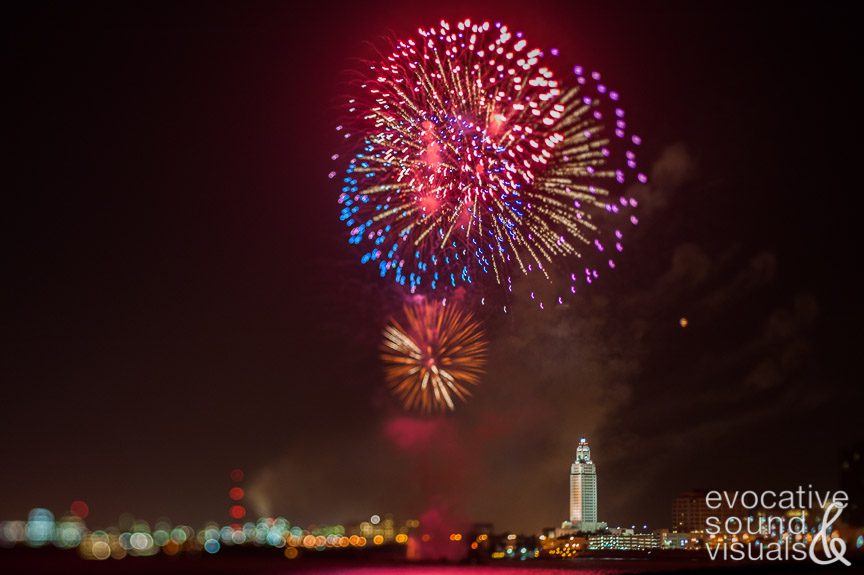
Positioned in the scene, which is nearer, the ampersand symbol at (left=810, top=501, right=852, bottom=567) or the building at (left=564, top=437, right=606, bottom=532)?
the ampersand symbol at (left=810, top=501, right=852, bottom=567)

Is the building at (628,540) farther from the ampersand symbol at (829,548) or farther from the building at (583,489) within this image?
the ampersand symbol at (829,548)

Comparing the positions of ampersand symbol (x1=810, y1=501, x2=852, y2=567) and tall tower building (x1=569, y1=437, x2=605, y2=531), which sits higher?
tall tower building (x1=569, y1=437, x2=605, y2=531)

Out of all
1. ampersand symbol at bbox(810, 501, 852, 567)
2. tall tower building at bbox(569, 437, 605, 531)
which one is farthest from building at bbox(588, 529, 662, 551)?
ampersand symbol at bbox(810, 501, 852, 567)

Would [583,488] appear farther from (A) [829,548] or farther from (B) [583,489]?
(A) [829,548]

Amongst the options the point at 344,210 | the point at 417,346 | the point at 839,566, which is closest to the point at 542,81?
the point at 344,210

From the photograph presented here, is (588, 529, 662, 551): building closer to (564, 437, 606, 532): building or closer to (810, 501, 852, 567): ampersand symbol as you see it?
(564, 437, 606, 532): building

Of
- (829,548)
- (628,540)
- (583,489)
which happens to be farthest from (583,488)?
(829,548)

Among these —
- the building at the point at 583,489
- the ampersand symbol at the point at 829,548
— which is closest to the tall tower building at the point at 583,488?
the building at the point at 583,489
